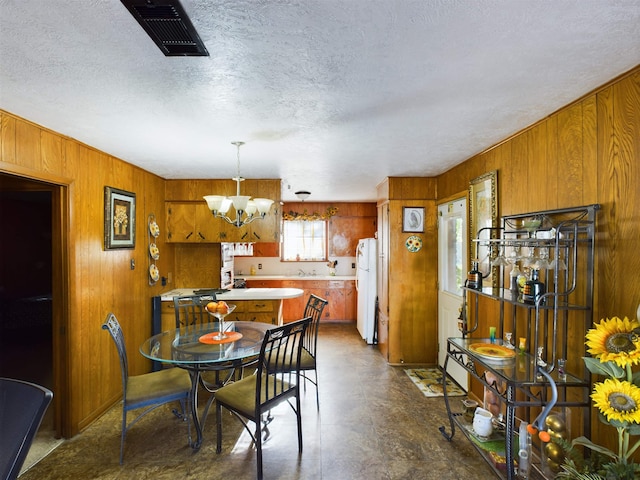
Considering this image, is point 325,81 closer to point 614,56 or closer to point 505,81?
point 505,81

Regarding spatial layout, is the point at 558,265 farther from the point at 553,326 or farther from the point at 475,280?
the point at 475,280

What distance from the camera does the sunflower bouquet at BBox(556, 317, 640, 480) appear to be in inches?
53.9

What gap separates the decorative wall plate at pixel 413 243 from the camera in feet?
13.7

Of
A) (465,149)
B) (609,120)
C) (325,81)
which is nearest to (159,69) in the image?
(325,81)

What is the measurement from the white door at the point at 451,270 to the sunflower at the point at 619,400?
6.71 feet

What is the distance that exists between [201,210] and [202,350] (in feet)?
7.26

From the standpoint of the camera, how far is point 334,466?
230 cm

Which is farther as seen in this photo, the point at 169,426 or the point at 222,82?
the point at 169,426

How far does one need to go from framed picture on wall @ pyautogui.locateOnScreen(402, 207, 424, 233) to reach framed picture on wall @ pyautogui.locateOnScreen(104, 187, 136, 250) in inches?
123

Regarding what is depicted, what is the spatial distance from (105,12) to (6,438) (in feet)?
4.99

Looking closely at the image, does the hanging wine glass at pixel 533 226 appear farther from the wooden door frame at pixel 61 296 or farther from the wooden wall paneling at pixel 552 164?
the wooden door frame at pixel 61 296

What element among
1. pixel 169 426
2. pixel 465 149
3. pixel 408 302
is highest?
pixel 465 149

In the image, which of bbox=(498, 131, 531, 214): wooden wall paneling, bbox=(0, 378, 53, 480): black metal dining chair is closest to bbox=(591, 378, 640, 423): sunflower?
bbox=(498, 131, 531, 214): wooden wall paneling

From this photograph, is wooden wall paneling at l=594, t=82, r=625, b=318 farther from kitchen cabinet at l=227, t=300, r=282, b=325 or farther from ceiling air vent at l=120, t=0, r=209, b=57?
kitchen cabinet at l=227, t=300, r=282, b=325
